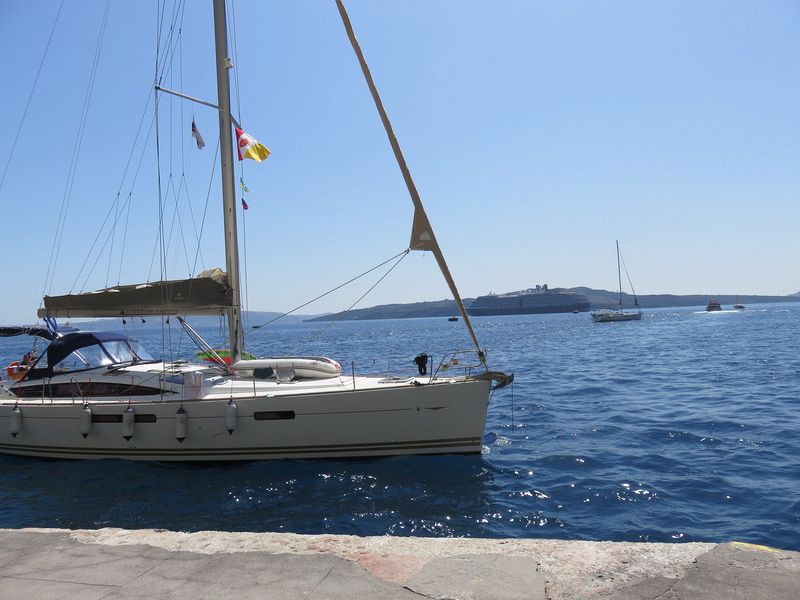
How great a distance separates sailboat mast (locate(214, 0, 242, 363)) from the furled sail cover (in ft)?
1.06

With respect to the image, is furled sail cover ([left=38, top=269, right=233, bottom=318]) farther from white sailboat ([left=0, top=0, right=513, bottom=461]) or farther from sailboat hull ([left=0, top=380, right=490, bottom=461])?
sailboat hull ([left=0, top=380, right=490, bottom=461])

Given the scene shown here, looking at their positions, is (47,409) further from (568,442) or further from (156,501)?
(568,442)

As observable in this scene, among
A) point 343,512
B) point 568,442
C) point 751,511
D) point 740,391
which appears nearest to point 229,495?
point 343,512

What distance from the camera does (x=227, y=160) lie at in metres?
11.8

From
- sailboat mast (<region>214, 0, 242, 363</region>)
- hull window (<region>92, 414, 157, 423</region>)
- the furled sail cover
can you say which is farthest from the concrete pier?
sailboat mast (<region>214, 0, 242, 363</region>)

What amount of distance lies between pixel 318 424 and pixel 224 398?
1.84 meters

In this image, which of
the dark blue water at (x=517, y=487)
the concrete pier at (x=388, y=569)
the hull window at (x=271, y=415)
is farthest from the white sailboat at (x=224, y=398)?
the concrete pier at (x=388, y=569)

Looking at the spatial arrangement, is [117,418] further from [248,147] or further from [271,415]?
[248,147]

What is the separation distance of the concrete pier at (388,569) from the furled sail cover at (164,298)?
7108 mm

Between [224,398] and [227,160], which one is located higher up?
[227,160]

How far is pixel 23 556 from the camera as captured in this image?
168 inches

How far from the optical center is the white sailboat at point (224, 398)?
9.35 m

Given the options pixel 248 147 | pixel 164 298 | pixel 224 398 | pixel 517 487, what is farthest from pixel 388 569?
pixel 248 147

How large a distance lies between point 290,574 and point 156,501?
5.51 meters
